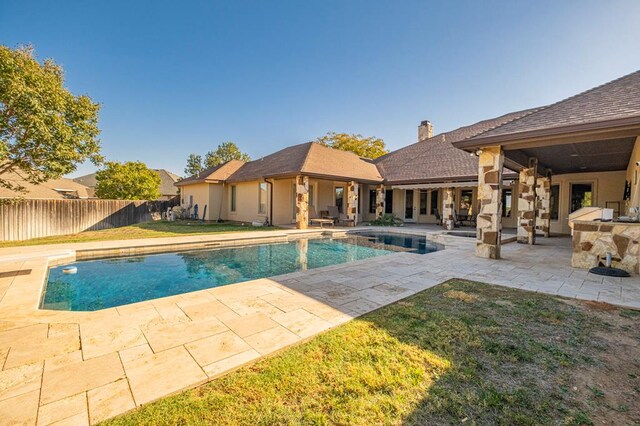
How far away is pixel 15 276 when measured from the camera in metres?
6.04

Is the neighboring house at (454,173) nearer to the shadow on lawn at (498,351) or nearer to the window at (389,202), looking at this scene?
the window at (389,202)

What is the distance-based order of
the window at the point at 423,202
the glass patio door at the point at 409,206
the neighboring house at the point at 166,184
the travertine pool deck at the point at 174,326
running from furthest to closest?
the neighboring house at the point at 166,184
the glass patio door at the point at 409,206
the window at the point at 423,202
the travertine pool deck at the point at 174,326

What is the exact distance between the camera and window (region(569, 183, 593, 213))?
15.2 metres

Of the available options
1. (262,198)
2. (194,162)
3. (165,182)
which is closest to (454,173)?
(262,198)

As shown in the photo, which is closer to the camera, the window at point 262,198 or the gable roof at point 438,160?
the gable roof at point 438,160

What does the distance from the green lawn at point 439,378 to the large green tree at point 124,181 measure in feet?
121

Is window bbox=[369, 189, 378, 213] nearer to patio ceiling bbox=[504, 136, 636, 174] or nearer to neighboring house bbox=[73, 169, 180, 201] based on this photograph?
patio ceiling bbox=[504, 136, 636, 174]

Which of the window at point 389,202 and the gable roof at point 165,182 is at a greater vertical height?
the gable roof at point 165,182

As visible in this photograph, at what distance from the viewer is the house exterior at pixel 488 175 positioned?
7473 millimetres

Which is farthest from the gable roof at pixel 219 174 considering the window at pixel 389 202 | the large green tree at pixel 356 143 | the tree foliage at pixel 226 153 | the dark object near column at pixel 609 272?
the tree foliage at pixel 226 153

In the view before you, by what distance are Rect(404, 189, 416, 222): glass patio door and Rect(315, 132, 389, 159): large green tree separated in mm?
16228

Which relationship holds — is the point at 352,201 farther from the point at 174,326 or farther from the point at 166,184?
the point at 166,184

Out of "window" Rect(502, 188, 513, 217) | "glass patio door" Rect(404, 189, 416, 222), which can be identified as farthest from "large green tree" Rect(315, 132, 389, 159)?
"window" Rect(502, 188, 513, 217)

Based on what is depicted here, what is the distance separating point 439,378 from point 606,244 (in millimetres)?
7305
